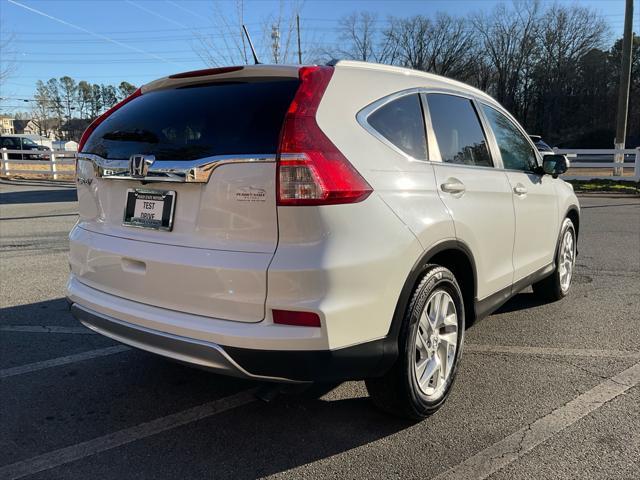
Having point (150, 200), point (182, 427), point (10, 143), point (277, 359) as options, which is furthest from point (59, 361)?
point (10, 143)

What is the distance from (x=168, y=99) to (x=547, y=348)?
3210mm

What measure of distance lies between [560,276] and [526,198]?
4.55ft

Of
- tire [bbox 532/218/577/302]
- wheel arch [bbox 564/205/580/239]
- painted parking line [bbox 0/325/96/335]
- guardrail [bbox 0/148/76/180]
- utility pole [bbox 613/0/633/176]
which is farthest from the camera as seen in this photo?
guardrail [bbox 0/148/76/180]

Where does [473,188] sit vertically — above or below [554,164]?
below

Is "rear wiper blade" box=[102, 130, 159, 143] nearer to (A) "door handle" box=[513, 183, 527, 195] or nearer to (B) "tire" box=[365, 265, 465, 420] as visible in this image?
(B) "tire" box=[365, 265, 465, 420]

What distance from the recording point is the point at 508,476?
2463 millimetres

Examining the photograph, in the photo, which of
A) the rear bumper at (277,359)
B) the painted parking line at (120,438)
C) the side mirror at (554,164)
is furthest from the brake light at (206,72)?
the side mirror at (554,164)

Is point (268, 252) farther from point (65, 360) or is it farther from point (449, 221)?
point (65, 360)

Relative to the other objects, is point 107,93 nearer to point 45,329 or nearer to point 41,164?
point 41,164

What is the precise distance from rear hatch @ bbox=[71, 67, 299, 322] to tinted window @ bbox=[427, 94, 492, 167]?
3.57 ft

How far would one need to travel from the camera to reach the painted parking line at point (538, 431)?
8.27ft

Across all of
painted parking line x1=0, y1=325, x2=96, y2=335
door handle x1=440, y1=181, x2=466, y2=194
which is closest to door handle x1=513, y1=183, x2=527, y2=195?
door handle x1=440, y1=181, x2=466, y2=194

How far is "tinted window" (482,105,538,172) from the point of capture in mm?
3992

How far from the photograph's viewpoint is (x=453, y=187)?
10.1 feet
